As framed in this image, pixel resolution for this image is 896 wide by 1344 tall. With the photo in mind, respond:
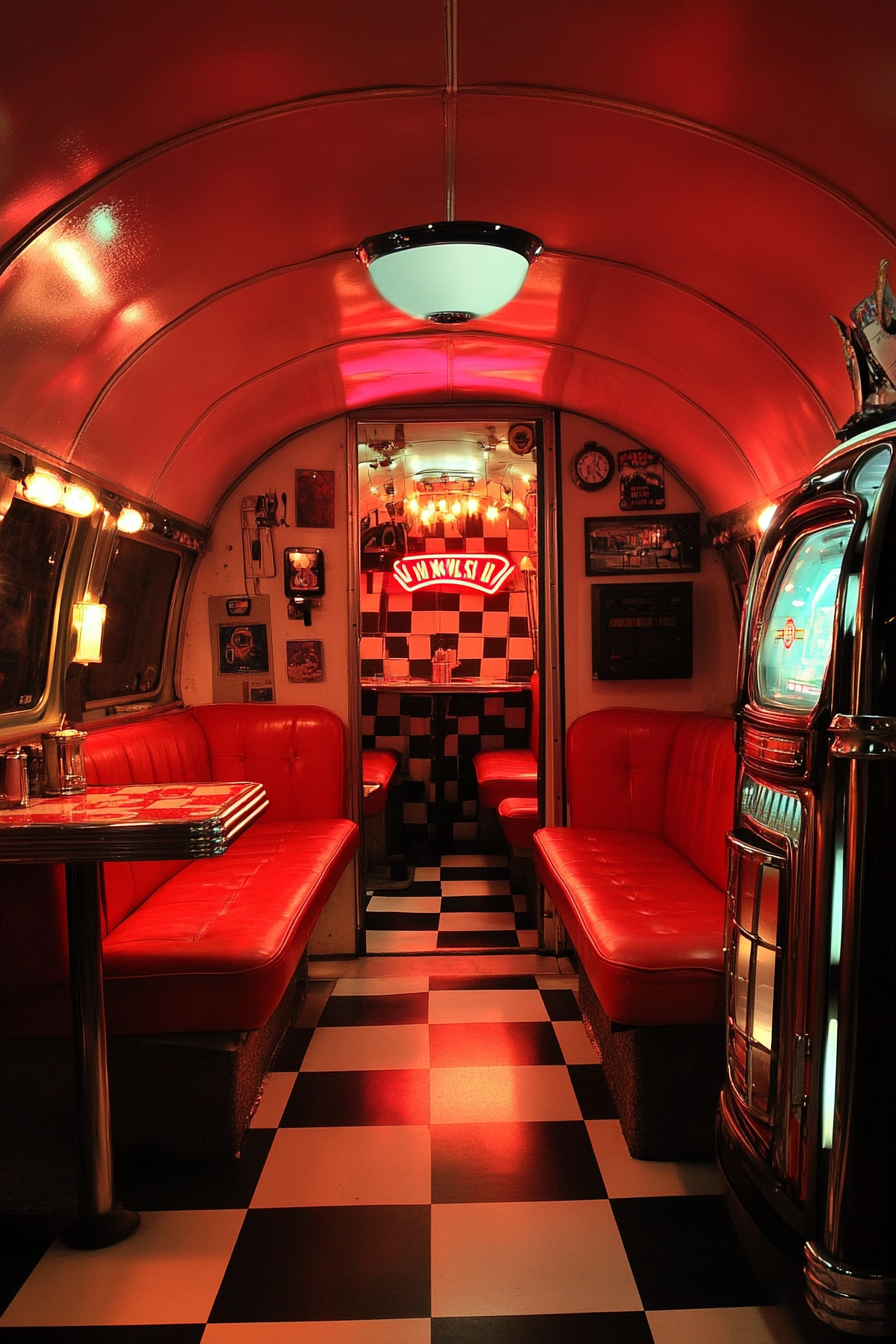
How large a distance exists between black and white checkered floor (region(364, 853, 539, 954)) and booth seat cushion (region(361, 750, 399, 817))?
1.89 ft

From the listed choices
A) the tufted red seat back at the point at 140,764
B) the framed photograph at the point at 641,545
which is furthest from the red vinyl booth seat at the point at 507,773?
the tufted red seat back at the point at 140,764

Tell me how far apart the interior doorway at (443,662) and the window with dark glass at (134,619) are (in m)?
1.32

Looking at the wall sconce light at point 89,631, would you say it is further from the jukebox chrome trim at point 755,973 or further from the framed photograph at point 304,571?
the jukebox chrome trim at point 755,973

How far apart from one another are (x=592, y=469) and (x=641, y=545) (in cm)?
47

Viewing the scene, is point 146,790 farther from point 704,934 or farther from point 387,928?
point 387,928

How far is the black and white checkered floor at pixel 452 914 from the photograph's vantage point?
507 cm

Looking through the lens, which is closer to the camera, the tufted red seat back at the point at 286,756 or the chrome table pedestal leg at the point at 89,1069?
the chrome table pedestal leg at the point at 89,1069

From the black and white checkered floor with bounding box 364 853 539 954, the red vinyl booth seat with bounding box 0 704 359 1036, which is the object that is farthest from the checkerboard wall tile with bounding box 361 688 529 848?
the red vinyl booth seat with bounding box 0 704 359 1036

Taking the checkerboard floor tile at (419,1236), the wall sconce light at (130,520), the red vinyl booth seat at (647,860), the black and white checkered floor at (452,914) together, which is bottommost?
the black and white checkered floor at (452,914)

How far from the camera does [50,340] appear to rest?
2775mm

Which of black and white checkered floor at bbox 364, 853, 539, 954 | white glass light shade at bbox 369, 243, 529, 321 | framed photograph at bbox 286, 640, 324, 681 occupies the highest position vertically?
white glass light shade at bbox 369, 243, 529, 321

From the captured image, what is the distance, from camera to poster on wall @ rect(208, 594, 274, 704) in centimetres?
499

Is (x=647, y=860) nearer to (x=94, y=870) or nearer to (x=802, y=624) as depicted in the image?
(x=802, y=624)

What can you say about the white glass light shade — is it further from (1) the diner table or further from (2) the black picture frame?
(2) the black picture frame
